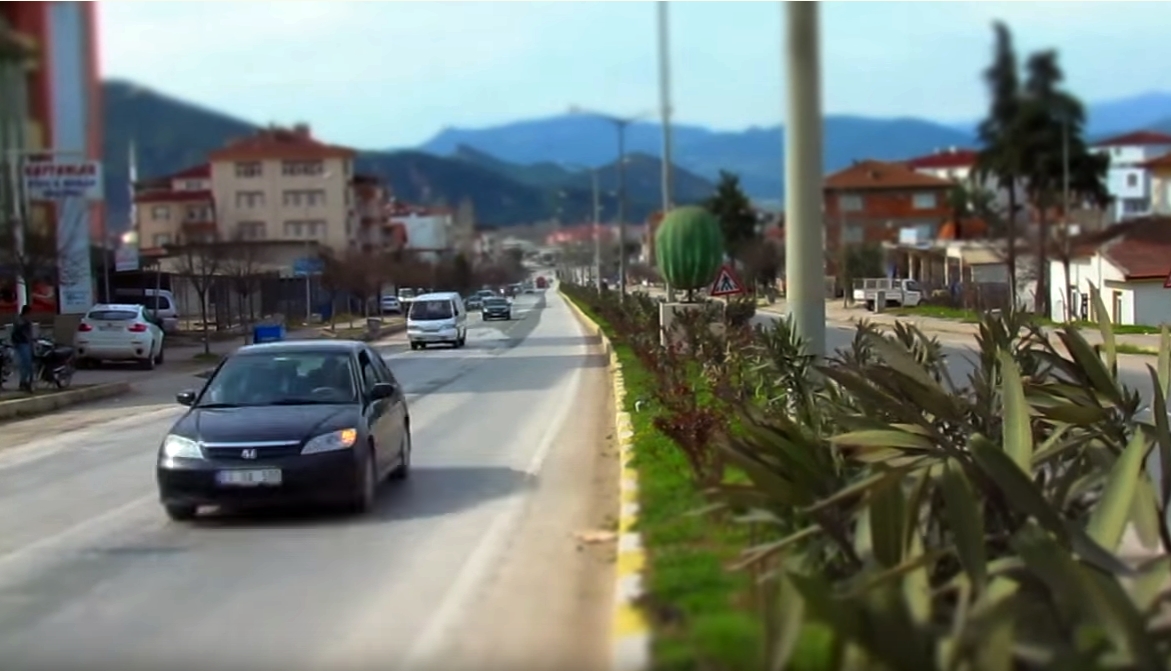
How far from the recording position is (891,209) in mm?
39781

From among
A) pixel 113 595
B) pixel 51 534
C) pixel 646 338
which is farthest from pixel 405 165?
pixel 113 595

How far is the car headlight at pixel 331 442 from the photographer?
11375 millimetres

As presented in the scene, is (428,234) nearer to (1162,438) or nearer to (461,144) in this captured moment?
(461,144)

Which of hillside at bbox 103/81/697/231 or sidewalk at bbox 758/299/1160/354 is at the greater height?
hillside at bbox 103/81/697/231

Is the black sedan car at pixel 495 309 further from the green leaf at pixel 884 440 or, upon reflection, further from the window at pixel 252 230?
the green leaf at pixel 884 440

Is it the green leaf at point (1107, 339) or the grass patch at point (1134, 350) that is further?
the grass patch at point (1134, 350)

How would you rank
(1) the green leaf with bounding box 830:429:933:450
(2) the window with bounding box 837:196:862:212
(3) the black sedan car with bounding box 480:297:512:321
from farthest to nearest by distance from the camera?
(3) the black sedan car with bounding box 480:297:512:321, (2) the window with bounding box 837:196:862:212, (1) the green leaf with bounding box 830:429:933:450

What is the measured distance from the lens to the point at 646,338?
25.4 meters

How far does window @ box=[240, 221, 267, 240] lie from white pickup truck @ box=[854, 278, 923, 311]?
36.3 feet

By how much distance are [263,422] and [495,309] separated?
175 feet

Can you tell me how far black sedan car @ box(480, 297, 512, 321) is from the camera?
64.4m

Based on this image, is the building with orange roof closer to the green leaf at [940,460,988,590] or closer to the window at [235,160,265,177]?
the window at [235,160,265,177]

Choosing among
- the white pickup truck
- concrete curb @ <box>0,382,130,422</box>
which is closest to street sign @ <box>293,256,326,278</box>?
concrete curb @ <box>0,382,130,422</box>

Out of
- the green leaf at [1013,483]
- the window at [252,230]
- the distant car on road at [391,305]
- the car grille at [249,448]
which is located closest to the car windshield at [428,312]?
the distant car on road at [391,305]
